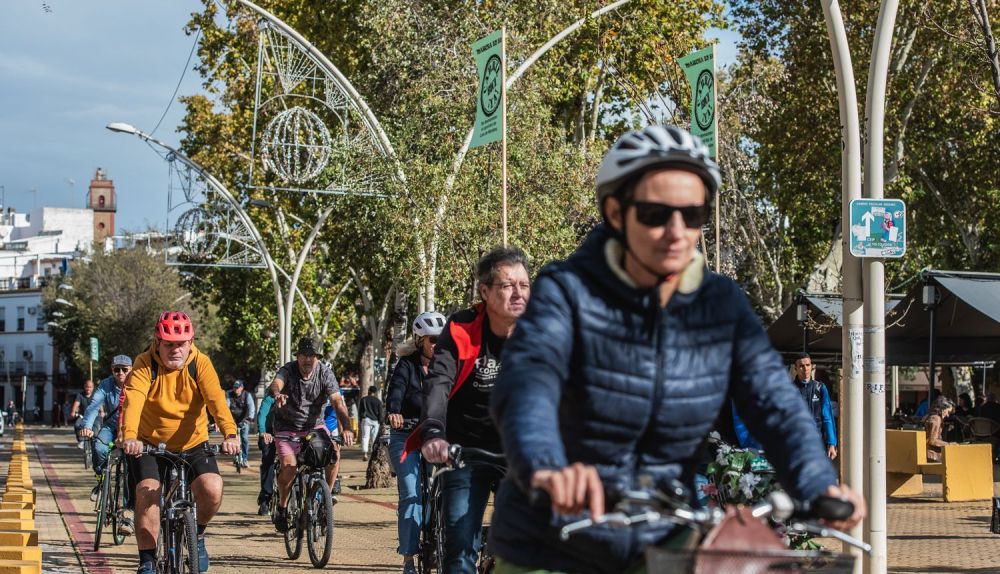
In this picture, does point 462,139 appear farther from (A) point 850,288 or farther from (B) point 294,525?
(A) point 850,288

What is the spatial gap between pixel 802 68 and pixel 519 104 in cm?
1284

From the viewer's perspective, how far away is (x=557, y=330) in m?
3.32

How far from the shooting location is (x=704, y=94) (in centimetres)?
1432

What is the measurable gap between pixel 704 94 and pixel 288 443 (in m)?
5.19

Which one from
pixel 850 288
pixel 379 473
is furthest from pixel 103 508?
pixel 379 473

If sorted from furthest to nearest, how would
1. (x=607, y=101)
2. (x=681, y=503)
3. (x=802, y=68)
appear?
(x=607, y=101)
(x=802, y=68)
(x=681, y=503)

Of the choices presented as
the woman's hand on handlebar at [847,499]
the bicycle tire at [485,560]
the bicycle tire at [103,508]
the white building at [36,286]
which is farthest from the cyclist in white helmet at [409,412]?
the white building at [36,286]

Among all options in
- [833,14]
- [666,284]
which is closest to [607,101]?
[833,14]

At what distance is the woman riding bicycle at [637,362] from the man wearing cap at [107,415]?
10929 millimetres

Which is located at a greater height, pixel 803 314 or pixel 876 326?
pixel 803 314

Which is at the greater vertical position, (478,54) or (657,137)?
(478,54)

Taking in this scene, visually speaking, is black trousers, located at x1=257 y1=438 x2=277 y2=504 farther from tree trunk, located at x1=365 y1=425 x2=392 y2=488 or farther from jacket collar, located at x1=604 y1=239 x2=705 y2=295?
jacket collar, located at x1=604 y1=239 x2=705 y2=295

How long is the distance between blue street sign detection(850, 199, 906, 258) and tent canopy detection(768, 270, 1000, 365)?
12.9 meters

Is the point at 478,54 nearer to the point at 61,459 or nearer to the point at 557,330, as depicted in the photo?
the point at 557,330
